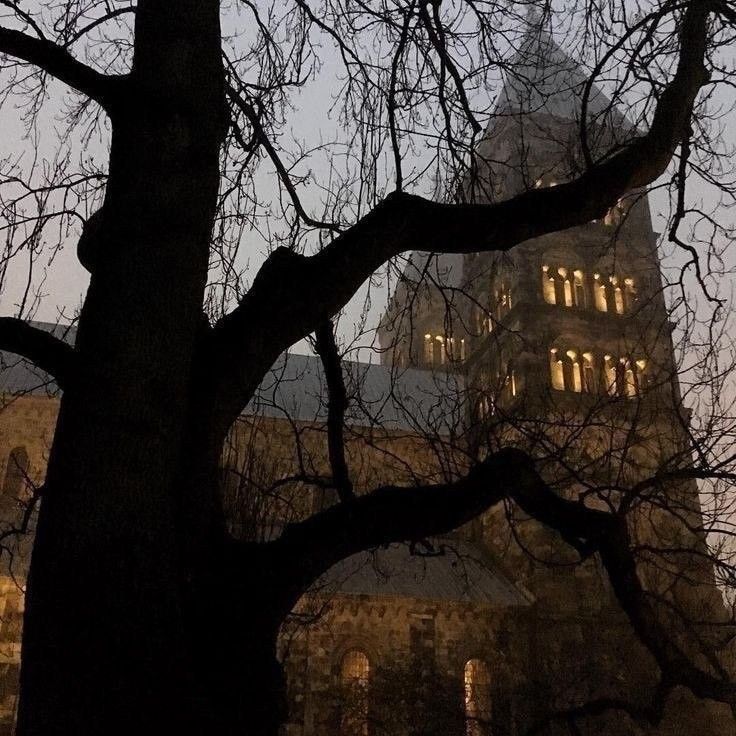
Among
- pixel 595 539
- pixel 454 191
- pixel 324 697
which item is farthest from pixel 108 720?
pixel 324 697

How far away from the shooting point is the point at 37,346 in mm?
2518

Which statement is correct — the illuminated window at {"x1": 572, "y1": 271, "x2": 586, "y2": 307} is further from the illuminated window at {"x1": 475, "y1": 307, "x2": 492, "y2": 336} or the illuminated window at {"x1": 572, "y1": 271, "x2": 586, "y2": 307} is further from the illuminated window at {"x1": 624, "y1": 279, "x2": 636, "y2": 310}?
the illuminated window at {"x1": 475, "y1": 307, "x2": 492, "y2": 336}

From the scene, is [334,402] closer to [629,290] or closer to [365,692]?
[365,692]

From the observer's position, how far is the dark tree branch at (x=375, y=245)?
2656 mm

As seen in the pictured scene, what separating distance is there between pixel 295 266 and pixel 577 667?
59.7ft

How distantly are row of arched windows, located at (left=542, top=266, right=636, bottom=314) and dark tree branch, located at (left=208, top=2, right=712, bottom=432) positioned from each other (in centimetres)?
2385

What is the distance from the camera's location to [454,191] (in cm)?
539

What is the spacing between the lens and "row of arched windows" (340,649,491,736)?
1659 cm

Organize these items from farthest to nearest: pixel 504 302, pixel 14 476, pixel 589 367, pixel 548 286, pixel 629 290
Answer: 1. pixel 504 302
2. pixel 629 290
3. pixel 548 286
4. pixel 589 367
5. pixel 14 476

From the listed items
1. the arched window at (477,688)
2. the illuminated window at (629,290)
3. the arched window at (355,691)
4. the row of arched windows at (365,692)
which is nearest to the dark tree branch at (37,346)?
the row of arched windows at (365,692)

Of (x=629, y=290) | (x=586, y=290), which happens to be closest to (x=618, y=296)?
(x=629, y=290)

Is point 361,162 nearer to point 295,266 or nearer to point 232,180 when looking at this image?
point 232,180

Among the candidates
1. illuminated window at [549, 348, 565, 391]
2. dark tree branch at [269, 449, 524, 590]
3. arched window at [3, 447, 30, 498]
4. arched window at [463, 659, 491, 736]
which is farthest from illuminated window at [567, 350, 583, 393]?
dark tree branch at [269, 449, 524, 590]

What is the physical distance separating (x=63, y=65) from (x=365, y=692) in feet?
53.8
